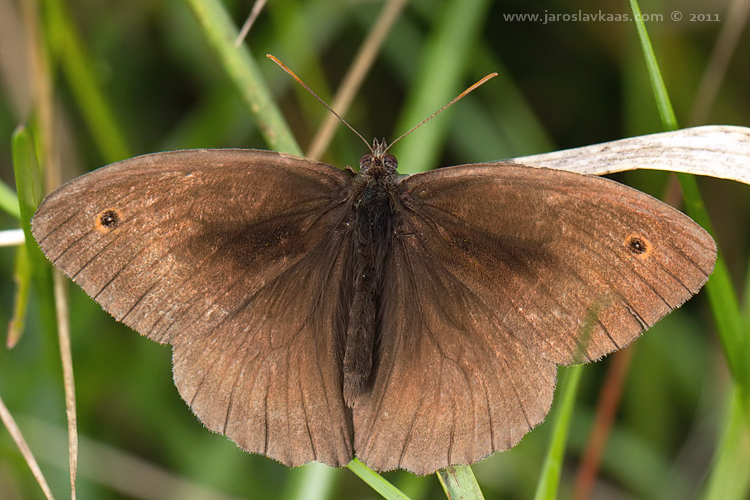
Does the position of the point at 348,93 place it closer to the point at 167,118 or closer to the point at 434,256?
the point at 434,256

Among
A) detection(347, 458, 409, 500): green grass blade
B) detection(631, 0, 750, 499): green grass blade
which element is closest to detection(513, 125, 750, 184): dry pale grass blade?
detection(631, 0, 750, 499): green grass blade

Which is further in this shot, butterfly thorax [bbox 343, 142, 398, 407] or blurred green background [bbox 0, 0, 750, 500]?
blurred green background [bbox 0, 0, 750, 500]

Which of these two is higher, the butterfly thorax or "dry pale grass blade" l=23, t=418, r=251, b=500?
the butterfly thorax

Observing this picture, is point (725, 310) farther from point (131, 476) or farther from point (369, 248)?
point (131, 476)

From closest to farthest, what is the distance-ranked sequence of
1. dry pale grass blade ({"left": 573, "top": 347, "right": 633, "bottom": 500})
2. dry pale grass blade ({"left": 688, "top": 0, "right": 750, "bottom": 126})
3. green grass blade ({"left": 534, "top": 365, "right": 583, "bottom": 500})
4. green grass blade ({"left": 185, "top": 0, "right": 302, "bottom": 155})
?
green grass blade ({"left": 534, "top": 365, "right": 583, "bottom": 500})
green grass blade ({"left": 185, "top": 0, "right": 302, "bottom": 155})
dry pale grass blade ({"left": 573, "top": 347, "right": 633, "bottom": 500})
dry pale grass blade ({"left": 688, "top": 0, "right": 750, "bottom": 126})

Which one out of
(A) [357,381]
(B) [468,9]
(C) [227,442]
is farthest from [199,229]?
(B) [468,9]

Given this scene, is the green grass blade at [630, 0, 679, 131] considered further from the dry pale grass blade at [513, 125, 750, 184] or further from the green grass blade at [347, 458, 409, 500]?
the green grass blade at [347, 458, 409, 500]
